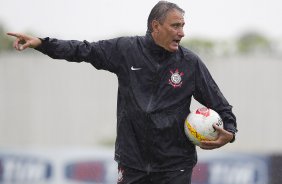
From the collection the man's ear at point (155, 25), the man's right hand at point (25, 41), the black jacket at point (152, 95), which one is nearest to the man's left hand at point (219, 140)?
the black jacket at point (152, 95)

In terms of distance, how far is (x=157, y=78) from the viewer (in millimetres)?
7219

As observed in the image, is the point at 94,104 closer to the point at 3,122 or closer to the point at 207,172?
the point at 3,122

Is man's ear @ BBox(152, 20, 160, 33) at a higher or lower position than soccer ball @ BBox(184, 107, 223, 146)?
higher

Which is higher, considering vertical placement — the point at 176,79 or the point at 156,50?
the point at 156,50

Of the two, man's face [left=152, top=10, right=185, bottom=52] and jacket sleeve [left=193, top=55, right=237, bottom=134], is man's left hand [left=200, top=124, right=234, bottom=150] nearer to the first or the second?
jacket sleeve [left=193, top=55, right=237, bottom=134]

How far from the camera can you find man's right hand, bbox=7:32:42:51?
707 cm

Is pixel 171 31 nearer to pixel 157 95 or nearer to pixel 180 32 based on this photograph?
pixel 180 32

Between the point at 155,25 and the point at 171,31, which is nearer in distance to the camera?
the point at 171,31

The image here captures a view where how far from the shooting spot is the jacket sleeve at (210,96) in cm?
731

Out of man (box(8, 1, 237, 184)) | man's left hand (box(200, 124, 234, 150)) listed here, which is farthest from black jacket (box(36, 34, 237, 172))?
man's left hand (box(200, 124, 234, 150))

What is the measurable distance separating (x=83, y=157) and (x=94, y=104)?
53.2ft

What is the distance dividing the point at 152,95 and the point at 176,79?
0.25 meters

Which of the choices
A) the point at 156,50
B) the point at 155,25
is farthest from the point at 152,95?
the point at 155,25

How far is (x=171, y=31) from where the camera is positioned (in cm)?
721
